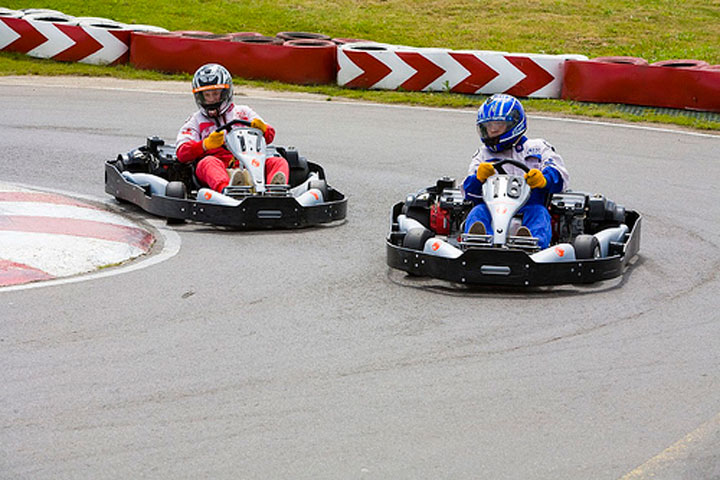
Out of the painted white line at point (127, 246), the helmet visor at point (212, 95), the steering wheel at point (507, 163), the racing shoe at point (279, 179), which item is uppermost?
the helmet visor at point (212, 95)

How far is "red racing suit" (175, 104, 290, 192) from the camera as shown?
8.71 m

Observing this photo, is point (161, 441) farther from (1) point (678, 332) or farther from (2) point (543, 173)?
(2) point (543, 173)

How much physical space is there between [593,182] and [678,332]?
463 cm

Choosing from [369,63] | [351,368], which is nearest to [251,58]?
[369,63]

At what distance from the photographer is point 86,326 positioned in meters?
5.73

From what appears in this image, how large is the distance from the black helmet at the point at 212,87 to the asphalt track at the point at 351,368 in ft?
4.42

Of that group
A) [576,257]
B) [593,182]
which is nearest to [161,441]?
[576,257]

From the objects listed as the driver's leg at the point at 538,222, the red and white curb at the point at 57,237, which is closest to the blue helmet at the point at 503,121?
the driver's leg at the point at 538,222

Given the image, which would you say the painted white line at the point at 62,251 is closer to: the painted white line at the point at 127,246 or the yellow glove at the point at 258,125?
the painted white line at the point at 127,246

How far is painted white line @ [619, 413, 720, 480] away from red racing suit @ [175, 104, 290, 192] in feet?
15.7

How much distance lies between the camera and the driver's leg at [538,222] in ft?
23.3

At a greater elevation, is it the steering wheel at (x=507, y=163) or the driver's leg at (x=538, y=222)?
the steering wheel at (x=507, y=163)

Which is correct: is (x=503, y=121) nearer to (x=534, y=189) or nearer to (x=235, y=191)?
(x=534, y=189)

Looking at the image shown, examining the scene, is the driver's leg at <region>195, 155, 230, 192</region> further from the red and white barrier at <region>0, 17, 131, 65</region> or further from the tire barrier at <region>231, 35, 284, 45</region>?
the red and white barrier at <region>0, 17, 131, 65</region>
